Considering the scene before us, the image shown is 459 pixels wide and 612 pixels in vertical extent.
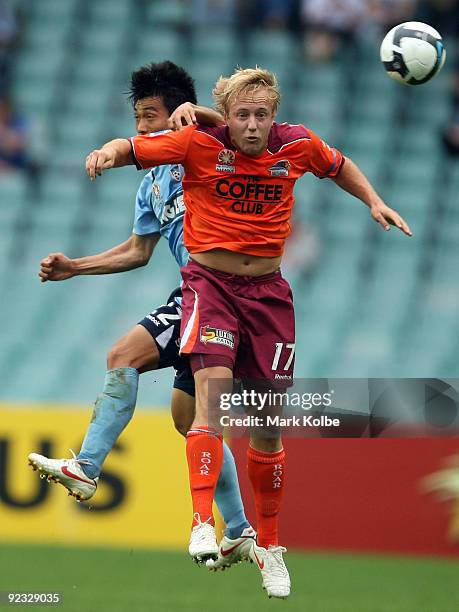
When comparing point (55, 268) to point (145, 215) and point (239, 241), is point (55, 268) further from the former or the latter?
point (239, 241)

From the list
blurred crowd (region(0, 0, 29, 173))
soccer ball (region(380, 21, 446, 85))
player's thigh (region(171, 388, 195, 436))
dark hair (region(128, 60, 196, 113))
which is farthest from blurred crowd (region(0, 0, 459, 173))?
player's thigh (region(171, 388, 195, 436))

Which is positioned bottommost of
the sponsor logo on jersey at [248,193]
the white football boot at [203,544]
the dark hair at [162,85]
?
the white football boot at [203,544]

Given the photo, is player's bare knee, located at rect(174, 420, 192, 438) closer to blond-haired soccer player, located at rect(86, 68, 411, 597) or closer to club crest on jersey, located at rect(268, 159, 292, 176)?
blond-haired soccer player, located at rect(86, 68, 411, 597)

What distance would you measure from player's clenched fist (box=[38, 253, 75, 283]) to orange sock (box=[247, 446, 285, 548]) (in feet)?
4.39

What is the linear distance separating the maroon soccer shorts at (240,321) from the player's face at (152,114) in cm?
97

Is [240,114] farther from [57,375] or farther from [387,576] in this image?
[57,375]

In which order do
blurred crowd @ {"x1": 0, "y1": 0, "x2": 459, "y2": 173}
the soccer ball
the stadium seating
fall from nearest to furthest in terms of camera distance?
the soccer ball → the stadium seating → blurred crowd @ {"x1": 0, "y1": 0, "x2": 459, "y2": 173}

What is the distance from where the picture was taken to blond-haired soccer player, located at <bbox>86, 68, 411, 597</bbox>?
263 inches

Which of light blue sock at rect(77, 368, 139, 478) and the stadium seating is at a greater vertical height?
the stadium seating

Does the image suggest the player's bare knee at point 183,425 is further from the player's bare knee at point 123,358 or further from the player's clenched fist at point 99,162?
the player's clenched fist at point 99,162

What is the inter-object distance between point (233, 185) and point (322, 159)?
54cm

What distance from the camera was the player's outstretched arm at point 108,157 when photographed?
6.24 meters

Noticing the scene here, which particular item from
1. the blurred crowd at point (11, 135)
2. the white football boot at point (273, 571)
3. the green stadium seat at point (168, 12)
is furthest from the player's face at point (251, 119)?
the green stadium seat at point (168, 12)

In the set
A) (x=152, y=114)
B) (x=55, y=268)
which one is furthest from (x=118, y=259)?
(x=152, y=114)
